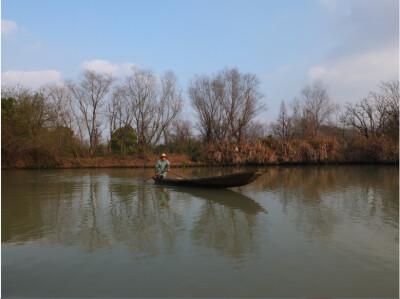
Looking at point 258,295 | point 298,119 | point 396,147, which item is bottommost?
point 258,295

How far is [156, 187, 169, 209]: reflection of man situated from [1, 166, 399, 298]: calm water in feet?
0.31

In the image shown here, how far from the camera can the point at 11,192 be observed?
40.4 ft

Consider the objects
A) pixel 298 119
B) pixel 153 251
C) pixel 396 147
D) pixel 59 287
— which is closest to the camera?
pixel 59 287

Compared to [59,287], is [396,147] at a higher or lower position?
higher

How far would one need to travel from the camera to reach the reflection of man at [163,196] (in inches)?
379

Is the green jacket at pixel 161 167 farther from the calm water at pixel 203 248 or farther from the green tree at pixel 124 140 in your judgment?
the green tree at pixel 124 140

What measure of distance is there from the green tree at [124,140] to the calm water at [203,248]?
22.1m

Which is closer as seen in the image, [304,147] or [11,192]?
[11,192]

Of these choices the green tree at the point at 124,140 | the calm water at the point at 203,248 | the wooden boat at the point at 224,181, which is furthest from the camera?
the green tree at the point at 124,140

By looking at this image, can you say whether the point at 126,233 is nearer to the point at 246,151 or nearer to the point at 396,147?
the point at 246,151

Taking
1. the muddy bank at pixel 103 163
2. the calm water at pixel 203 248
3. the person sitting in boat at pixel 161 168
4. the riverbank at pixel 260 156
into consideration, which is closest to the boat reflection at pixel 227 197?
the calm water at pixel 203 248

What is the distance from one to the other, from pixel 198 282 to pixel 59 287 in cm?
182

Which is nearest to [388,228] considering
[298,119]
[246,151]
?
[246,151]

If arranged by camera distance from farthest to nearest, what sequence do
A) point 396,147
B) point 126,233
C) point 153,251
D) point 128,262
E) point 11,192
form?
point 396,147, point 11,192, point 126,233, point 153,251, point 128,262
